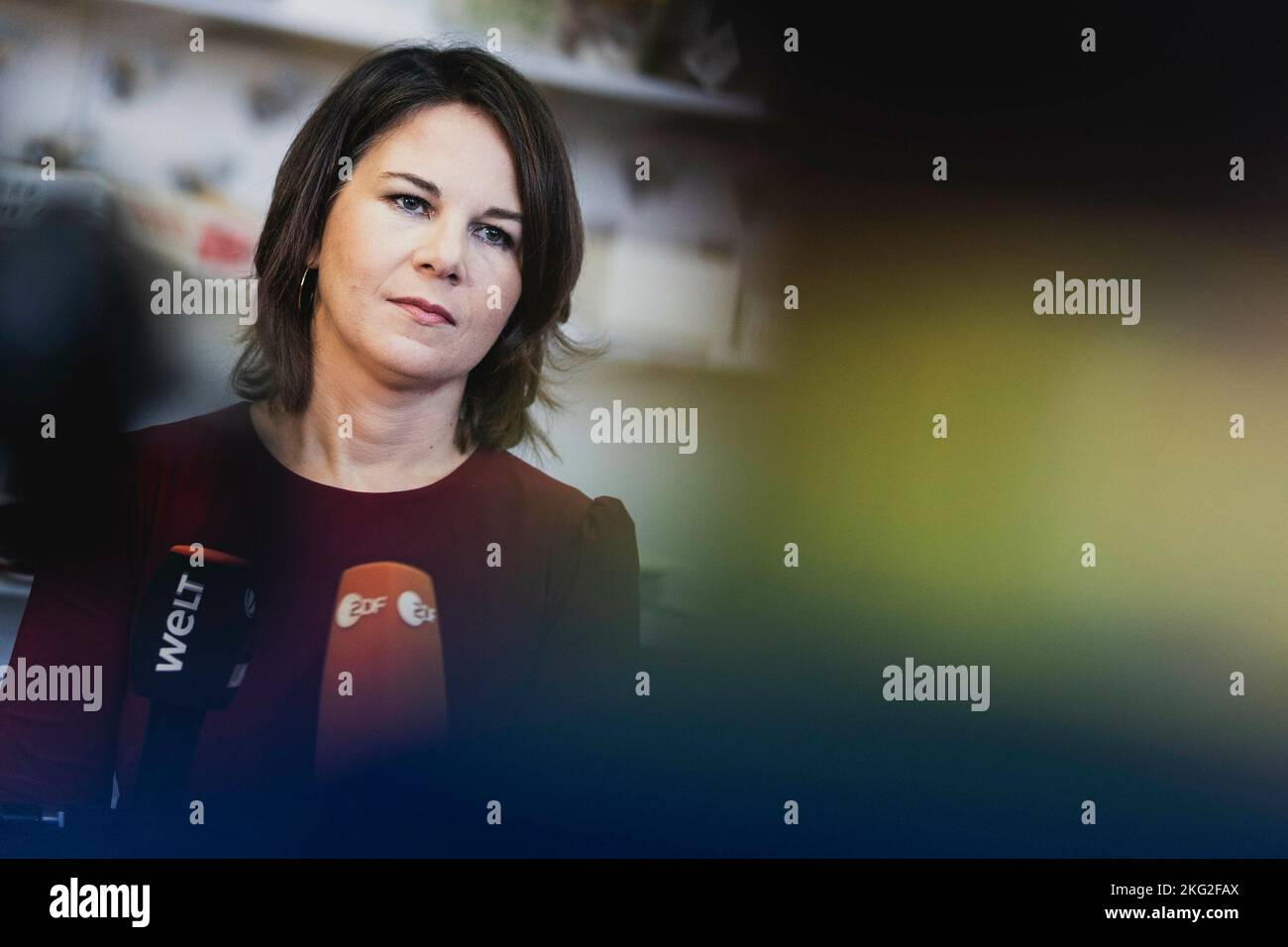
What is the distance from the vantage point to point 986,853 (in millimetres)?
2492

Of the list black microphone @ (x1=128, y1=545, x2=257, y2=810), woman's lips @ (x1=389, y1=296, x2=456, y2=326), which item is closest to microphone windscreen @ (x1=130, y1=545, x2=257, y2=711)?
black microphone @ (x1=128, y1=545, x2=257, y2=810)

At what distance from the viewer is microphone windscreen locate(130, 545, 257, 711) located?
7.68ft

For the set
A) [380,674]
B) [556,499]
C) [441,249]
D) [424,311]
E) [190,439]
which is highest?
[441,249]

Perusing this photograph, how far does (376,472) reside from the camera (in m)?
2.37

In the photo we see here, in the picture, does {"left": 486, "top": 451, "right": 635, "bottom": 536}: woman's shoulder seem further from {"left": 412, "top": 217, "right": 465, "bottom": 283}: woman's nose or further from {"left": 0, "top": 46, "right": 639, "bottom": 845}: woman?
{"left": 412, "top": 217, "right": 465, "bottom": 283}: woman's nose

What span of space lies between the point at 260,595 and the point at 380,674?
289mm

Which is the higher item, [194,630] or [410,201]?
[410,201]

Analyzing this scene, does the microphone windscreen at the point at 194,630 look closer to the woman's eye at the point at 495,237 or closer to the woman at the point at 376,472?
the woman at the point at 376,472

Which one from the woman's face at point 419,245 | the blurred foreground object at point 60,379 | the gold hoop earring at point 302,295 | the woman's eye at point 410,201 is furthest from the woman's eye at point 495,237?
the blurred foreground object at point 60,379

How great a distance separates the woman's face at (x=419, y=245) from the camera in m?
2.29

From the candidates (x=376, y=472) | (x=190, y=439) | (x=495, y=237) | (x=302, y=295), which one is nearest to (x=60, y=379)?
(x=190, y=439)

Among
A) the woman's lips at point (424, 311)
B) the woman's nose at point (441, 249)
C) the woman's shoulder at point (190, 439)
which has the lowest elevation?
the woman's shoulder at point (190, 439)

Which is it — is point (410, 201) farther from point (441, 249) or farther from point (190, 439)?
point (190, 439)
